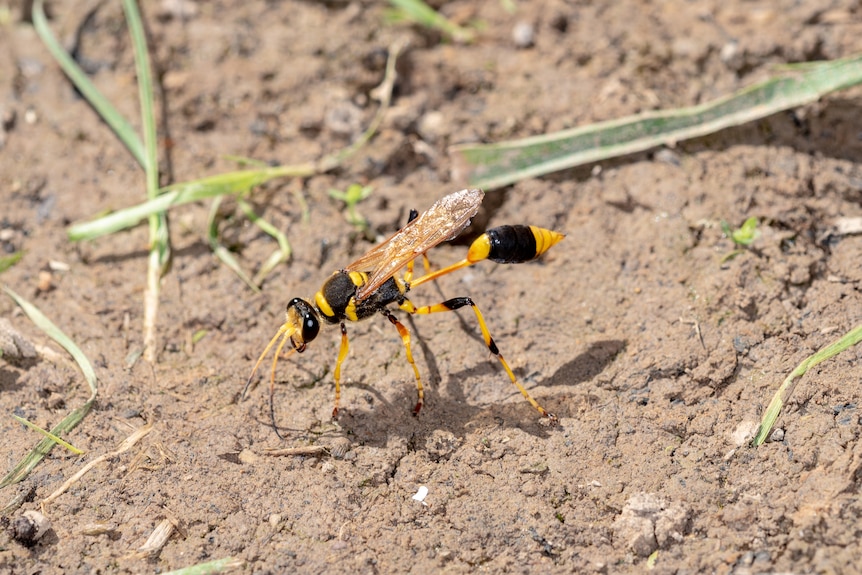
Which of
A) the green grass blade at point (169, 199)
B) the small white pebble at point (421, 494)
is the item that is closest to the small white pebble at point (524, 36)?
the green grass blade at point (169, 199)

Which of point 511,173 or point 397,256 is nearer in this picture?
point 397,256

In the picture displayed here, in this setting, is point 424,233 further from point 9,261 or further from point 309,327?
point 9,261

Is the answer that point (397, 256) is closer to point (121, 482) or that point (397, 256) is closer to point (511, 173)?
point (511, 173)

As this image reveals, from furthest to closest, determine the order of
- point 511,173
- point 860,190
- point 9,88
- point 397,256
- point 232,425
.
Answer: point 9,88 < point 511,173 < point 860,190 < point 397,256 < point 232,425

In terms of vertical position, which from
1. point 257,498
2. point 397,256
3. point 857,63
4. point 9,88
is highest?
point 9,88

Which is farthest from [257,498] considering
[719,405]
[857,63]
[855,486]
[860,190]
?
[857,63]

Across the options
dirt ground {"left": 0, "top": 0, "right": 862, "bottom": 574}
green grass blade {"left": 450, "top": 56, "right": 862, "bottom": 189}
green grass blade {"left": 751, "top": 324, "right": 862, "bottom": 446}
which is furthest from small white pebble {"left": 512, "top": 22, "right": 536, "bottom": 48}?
green grass blade {"left": 751, "top": 324, "right": 862, "bottom": 446}

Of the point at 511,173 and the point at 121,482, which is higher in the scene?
the point at 511,173
